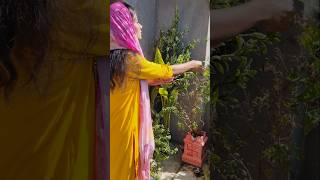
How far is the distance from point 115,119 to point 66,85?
415mm

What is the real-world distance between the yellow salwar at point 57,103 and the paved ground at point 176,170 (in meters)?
0.31

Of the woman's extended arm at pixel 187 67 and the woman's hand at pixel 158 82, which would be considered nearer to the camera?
the woman's extended arm at pixel 187 67

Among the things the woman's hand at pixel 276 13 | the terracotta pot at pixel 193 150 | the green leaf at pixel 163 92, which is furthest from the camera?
the green leaf at pixel 163 92

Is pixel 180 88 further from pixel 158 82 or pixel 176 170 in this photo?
pixel 176 170

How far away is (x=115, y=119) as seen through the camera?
130 cm

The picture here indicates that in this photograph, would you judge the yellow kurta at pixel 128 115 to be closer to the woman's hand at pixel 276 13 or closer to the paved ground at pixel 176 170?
the paved ground at pixel 176 170

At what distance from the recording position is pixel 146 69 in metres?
1.28

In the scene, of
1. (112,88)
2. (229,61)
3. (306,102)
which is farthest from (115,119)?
(306,102)

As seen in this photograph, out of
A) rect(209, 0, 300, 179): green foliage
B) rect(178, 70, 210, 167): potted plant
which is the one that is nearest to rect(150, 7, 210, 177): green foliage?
rect(178, 70, 210, 167): potted plant

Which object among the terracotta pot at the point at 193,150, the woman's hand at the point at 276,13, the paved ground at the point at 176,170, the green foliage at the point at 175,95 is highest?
the woman's hand at the point at 276,13

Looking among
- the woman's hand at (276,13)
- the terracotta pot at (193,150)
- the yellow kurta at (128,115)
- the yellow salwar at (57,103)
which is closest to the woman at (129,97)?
the yellow kurta at (128,115)

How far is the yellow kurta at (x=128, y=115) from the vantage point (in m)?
1.27

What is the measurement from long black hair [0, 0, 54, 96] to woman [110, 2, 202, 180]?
38 cm

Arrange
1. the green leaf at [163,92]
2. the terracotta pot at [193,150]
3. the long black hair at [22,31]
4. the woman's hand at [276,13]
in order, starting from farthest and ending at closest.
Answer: the green leaf at [163,92] → the terracotta pot at [193,150] → the long black hair at [22,31] → the woman's hand at [276,13]
